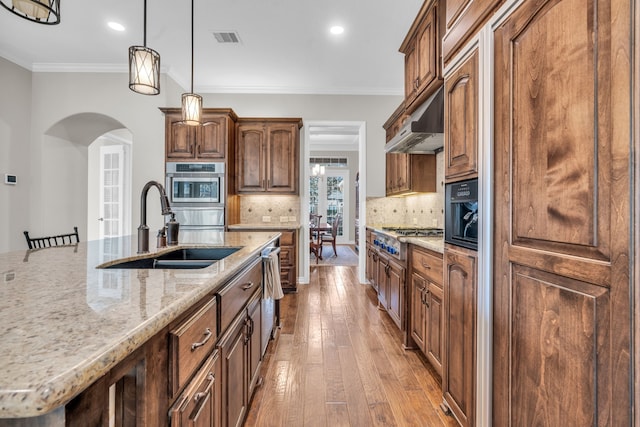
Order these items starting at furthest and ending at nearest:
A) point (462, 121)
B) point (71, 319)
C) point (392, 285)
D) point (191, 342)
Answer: point (392, 285) < point (462, 121) < point (191, 342) < point (71, 319)

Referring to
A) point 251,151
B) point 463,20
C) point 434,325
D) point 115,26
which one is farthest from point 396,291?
point 115,26

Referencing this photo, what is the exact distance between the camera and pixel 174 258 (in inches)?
71.9

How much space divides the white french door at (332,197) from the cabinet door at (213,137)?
514 cm

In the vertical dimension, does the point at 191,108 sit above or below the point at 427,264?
above

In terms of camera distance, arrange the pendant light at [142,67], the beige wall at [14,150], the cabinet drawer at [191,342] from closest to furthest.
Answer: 1. the cabinet drawer at [191,342]
2. the pendant light at [142,67]
3. the beige wall at [14,150]

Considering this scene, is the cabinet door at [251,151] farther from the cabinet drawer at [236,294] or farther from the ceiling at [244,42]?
the cabinet drawer at [236,294]

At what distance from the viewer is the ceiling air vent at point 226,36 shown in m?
3.36

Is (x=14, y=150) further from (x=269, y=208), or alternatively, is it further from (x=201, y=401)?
(x=201, y=401)

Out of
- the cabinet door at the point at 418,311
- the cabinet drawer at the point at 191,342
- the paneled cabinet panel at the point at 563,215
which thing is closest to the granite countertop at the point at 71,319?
the cabinet drawer at the point at 191,342

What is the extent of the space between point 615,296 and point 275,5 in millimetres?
3206

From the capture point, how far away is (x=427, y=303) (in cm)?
213

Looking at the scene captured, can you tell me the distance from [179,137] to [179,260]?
288cm

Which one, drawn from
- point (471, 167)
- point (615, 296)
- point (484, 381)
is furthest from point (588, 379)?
point (471, 167)

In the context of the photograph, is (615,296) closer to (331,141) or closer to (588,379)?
(588,379)
